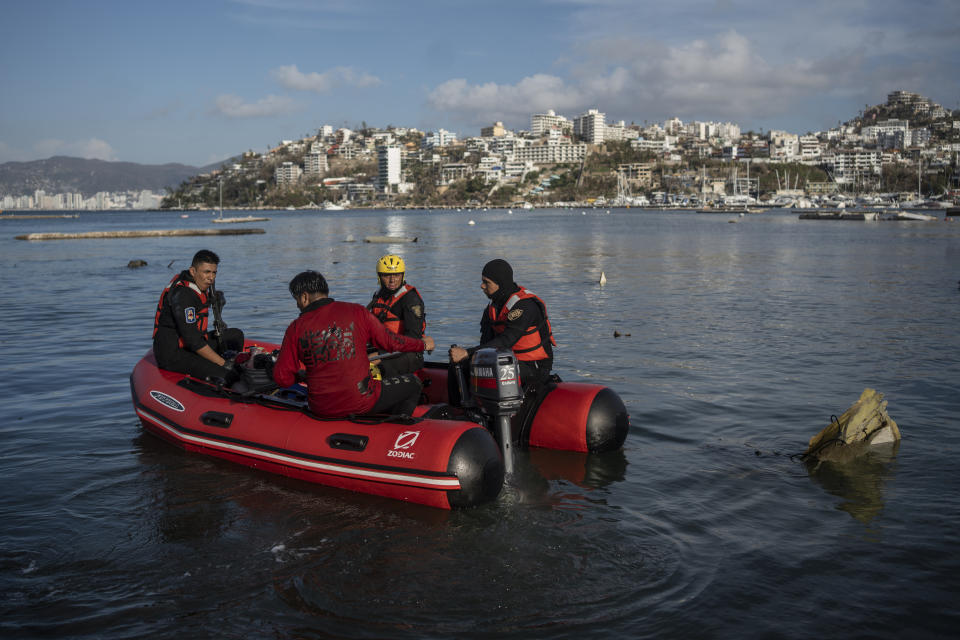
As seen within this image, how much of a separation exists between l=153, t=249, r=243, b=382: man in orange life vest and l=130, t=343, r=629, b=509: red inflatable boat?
18 cm

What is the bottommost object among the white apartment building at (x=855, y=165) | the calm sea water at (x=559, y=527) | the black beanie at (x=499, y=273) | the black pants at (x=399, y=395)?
the calm sea water at (x=559, y=527)

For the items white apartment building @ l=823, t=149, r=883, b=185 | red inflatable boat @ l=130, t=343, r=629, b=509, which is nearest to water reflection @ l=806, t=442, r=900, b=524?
red inflatable boat @ l=130, t=343, r=629, b=509

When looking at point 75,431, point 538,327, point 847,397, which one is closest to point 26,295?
point 75,431

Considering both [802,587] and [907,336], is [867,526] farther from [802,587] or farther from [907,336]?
[907,336]

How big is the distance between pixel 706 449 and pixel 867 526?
6.67 feet

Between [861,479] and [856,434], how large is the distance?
602 mm

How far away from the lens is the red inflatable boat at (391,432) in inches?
223

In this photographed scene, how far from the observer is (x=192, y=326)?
24.7 ft

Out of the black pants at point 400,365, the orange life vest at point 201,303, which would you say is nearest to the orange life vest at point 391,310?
the black pants at point 400,365

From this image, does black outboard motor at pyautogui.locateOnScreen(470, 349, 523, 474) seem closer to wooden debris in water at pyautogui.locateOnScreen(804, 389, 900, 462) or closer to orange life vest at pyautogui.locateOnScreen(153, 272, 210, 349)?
wooden debris in water at pyautogui.locateOnScreen(804, 389, 900, 462)

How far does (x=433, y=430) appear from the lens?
19.0ft

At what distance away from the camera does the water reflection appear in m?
5.86

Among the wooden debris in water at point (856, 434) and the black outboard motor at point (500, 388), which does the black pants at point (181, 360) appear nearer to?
the black outboard motor at point (500, 388)

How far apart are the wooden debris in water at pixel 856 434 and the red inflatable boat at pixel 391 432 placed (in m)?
1.86
